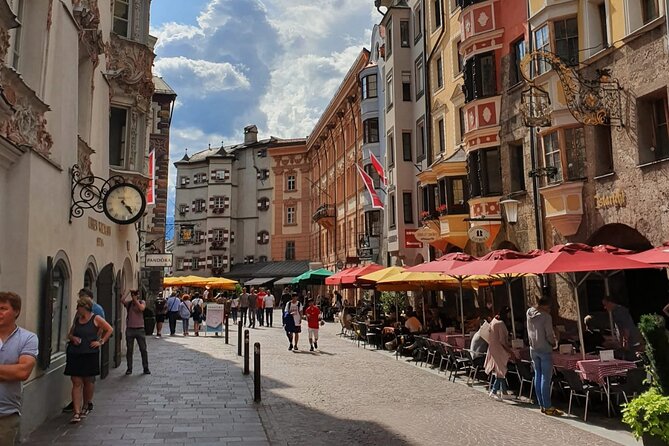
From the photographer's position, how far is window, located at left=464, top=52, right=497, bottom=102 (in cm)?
2112

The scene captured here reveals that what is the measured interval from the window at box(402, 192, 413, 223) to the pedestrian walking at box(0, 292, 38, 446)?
26085mm

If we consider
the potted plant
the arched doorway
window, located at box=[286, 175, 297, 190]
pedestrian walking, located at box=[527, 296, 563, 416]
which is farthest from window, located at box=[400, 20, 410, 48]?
window, located at box=[286, 175, 297, 190]

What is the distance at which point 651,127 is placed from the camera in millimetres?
14195

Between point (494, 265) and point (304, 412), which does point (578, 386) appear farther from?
point (304, 412)

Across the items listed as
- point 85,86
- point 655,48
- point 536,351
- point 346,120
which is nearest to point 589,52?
point 655,48

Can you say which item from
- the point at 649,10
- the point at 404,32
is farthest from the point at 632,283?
the point at 404,32

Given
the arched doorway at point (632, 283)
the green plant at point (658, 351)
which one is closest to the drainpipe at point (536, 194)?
the arched doorway at point (632, 283)

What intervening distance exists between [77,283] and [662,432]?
410 inches

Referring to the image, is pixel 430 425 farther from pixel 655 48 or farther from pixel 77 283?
pixel 655 48

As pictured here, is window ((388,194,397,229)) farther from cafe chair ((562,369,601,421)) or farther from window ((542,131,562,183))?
cafe chair ((562,369,601,421))

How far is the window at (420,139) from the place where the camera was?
→ 29.6 m

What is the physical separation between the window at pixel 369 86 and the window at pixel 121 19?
68.1 ft

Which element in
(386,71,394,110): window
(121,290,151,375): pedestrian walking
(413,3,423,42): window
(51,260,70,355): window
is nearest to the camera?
(51,260,70,355): window

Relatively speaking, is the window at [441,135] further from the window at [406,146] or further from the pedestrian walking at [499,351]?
the pedestrian walking at [499,351]
